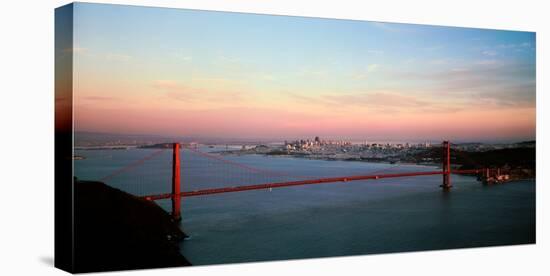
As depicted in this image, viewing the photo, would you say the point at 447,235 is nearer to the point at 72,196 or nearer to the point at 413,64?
the point at 413,64

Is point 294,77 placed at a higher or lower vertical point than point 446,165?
higher

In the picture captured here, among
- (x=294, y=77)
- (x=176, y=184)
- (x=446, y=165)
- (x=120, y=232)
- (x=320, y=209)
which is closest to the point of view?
(x=120, y=232)

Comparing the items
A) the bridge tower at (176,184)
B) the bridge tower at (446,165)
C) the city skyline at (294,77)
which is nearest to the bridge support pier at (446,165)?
the bridge tower at (446,165)

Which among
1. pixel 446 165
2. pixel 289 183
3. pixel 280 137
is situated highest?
pixel 280 137

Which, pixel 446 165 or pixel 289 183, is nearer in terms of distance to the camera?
pixel 289 183

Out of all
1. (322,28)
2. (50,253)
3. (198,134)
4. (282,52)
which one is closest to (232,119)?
(198,134)

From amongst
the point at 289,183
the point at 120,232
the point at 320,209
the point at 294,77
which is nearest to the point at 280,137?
the point at 289,183

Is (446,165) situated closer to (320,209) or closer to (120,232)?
(320,209)
